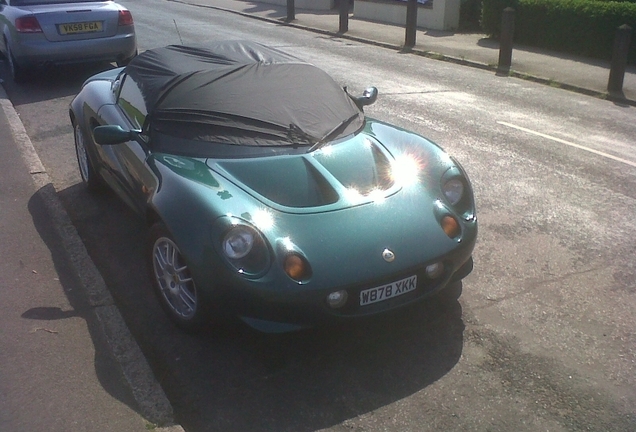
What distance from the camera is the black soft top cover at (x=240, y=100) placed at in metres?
4.74

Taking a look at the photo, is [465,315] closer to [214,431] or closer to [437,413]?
[437,413]

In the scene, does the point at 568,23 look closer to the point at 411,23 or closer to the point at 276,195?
the point at 411,23

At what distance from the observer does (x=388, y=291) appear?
3.83m

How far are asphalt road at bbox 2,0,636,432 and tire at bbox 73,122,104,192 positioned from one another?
12 cm

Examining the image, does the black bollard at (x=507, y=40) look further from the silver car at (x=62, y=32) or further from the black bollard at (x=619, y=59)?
the silver car at (x=62, y=32)

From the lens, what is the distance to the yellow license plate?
10.8 m

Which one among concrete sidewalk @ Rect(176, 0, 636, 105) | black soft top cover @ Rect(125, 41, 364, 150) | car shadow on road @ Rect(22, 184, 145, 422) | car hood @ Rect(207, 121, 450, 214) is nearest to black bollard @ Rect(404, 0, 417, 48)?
concrete sidewalk @ Rect(176, 0, 636, 105)

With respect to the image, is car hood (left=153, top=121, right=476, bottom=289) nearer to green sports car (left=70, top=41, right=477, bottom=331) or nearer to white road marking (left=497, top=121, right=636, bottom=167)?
green sports car (left=70, top=41, right=477, bottom=331)

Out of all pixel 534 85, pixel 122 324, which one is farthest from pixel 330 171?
pixel 534 85

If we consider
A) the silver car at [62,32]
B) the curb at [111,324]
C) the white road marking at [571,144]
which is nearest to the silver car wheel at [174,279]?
the curb at [111,324]

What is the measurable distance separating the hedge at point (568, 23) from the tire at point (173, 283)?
40.0ft

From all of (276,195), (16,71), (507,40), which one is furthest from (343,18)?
(276,195)

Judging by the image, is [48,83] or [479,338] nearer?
[479,338]

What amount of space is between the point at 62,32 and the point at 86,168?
5.22 m
